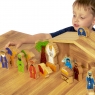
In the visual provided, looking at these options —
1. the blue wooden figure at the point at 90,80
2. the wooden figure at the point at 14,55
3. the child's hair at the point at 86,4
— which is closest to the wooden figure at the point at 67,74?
the blue wooden figure at the point at 90,80

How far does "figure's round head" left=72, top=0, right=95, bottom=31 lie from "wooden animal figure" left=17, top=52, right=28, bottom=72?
366 millimetres

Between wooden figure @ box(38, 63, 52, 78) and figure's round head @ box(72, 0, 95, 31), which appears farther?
figure's round head @ box(72, 0, 95, 31)

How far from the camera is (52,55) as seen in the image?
1.41 m

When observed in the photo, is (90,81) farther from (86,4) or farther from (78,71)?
(86,4)

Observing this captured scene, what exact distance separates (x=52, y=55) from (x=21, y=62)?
16 cm

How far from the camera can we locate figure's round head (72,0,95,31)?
154cm

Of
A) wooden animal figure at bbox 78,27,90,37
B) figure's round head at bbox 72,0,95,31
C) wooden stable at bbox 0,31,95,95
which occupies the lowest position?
wooden stable at bbox 0,31,95,95

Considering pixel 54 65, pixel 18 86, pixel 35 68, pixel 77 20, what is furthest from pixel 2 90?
pixel 77 20

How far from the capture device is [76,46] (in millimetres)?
1397

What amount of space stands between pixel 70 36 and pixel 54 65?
0.17 m

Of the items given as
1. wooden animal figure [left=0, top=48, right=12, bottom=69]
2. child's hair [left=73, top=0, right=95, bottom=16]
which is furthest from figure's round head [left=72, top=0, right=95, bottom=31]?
wooden animal figure [left=0, top=48, right=12, bottom=69]

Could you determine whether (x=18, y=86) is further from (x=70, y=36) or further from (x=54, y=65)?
(x=70, y=36)

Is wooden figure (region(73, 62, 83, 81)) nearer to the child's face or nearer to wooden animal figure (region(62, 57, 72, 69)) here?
wooden animal figure (region(62, 57, 72, 69))

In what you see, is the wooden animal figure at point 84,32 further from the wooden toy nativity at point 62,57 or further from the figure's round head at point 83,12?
the figure's round head at point 83,12
